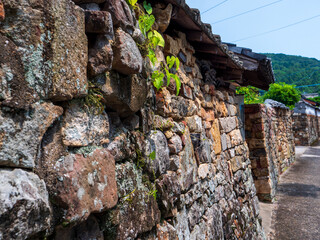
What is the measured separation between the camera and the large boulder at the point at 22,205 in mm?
628

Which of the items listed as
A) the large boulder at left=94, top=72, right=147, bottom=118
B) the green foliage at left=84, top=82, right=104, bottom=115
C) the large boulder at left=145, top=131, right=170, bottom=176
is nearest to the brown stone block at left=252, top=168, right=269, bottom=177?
the large boulder at left=145, top=131, right=170, bottom=176

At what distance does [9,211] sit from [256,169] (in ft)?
18.9

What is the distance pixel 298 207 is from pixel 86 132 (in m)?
5.45

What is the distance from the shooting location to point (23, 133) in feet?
2.32

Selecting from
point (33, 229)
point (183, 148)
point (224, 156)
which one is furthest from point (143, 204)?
point (224, 156)

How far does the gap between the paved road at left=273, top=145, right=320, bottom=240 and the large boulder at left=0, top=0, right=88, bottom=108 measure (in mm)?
4295

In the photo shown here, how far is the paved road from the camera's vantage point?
13.5ft

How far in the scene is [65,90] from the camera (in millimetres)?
853

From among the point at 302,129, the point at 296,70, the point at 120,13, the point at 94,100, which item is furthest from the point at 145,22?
the point at 296,70

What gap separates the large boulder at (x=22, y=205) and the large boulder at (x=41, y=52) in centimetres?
20

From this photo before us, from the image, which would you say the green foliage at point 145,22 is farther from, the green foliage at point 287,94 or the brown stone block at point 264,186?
the green foliage at point 287,94

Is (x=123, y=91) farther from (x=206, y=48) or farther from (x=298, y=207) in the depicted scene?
(x=298, y=207)

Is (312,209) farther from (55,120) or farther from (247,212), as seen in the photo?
(55,120)

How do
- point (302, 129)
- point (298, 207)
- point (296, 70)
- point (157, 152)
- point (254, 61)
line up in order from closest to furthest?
point (157, 152) < point (254, 61) < point (298, 207) < point (302, 129) < point (296, 70)
